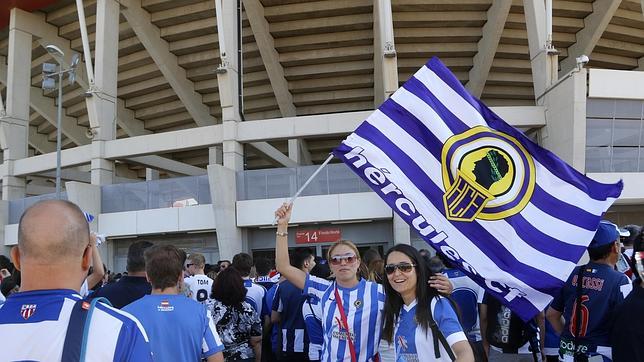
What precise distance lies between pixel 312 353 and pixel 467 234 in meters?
1.74

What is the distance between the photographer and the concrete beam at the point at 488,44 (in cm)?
2100

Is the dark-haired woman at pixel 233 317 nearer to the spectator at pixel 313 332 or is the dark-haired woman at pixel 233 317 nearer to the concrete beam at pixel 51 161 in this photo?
the spectator at pixel 313 332

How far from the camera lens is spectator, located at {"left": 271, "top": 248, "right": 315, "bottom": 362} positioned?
5039 millimetres

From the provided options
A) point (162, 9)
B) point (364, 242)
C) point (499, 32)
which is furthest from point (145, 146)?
point (499, 32)

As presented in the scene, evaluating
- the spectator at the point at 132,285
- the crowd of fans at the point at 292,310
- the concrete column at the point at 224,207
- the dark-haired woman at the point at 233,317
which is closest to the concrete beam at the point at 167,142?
the concrete column at the point at 224,207

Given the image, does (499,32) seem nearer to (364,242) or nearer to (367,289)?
(364,242)

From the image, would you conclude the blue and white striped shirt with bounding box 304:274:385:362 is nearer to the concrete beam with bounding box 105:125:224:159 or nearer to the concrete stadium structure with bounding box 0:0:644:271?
the concrete stadium structure with bounding box 0:0:644:271

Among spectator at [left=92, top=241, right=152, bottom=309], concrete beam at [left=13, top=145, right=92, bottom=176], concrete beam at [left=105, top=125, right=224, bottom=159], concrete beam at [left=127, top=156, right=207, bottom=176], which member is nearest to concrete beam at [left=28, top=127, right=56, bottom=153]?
concrete beam at [left=13, top=145, right=92, bottom=176]

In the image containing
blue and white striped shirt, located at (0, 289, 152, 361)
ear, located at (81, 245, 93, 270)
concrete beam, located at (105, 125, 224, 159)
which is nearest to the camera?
blue and white striped shirt, located at (0, 289, 152, 361)

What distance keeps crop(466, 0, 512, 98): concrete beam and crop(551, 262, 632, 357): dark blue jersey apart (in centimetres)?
1941

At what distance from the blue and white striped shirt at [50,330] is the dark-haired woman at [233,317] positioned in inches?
121

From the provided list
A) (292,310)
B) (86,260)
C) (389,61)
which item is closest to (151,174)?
(389,61)

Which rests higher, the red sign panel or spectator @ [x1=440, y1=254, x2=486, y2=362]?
the red sign panel

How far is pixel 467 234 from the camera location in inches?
150
